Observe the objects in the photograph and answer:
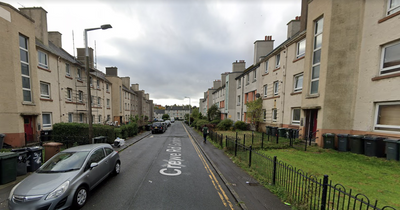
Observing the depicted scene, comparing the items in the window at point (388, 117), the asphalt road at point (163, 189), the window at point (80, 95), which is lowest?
the asphalt road at point (163, 189)

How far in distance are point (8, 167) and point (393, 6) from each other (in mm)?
19001

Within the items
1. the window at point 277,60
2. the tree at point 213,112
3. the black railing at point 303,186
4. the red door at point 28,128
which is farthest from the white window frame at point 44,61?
the tree at point 213,112

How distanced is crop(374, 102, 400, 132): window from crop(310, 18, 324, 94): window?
3168mm

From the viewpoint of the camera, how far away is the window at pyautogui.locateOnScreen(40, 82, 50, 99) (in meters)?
13.0

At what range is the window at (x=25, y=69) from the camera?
1080 cm

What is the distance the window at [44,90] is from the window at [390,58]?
24.3 m

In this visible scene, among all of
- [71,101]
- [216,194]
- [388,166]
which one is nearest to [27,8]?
[71,101]

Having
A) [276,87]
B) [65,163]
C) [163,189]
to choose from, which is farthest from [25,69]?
[276,87]

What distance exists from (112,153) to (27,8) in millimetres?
18232

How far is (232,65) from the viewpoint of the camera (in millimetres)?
27016

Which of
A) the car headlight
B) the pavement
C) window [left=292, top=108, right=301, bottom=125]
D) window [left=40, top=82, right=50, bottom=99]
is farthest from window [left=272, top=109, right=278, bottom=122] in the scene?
window [left=40, top=82, right=50, bottom=99]

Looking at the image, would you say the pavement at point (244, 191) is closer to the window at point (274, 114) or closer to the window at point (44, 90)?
the window at point (44, 90)

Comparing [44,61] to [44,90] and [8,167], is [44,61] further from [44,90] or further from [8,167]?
[8,167]

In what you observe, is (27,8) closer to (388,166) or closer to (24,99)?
(24,99)
